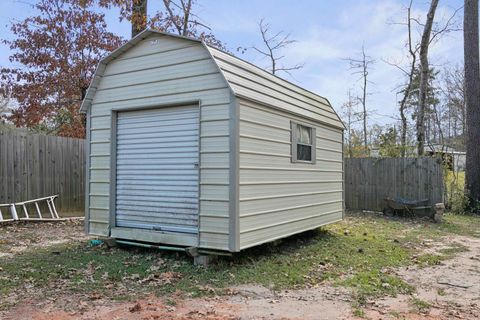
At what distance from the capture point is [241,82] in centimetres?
531

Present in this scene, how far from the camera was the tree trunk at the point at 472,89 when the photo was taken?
12.0m

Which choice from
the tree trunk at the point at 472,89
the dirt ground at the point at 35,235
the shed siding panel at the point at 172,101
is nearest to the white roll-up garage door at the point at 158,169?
the shed siding panel at the point at 172,101

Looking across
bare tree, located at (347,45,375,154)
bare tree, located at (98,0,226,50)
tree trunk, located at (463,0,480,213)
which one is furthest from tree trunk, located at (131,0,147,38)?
bare tree, located at (347,45,375,154)

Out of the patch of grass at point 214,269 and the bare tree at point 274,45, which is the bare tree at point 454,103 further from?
the patch of grass at point 214,269

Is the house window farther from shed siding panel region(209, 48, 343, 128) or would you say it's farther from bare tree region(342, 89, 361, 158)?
bare tree region(342, 89, 361, 158)

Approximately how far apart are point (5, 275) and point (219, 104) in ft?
10.5

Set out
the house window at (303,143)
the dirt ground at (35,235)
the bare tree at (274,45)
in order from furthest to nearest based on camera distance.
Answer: the bare tree at (274,45), the house window at (303,143), the dirt ground at (35,235)

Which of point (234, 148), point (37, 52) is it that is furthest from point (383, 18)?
point (234, 148)

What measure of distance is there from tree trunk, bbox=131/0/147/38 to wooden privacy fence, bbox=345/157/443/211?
7.12 metres

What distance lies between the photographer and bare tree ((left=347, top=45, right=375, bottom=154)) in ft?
67.5

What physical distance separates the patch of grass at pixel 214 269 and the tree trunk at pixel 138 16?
21.9 ft

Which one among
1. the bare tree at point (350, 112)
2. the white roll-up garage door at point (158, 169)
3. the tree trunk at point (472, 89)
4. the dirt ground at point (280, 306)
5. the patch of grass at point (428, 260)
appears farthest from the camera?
the bare tree at point (350, 112)

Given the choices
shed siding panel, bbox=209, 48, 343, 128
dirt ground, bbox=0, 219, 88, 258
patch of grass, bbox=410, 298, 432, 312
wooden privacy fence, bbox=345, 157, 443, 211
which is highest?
shed siding panel, bbox=209, 48, 343, 128

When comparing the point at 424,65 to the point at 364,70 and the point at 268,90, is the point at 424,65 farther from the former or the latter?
the point at 268,90
